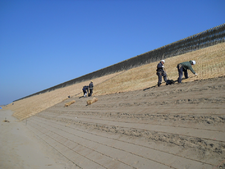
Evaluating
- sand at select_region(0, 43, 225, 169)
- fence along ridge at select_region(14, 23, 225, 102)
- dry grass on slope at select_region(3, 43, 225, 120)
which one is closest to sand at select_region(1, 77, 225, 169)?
sand at select_region(0, 43, 225, 169)

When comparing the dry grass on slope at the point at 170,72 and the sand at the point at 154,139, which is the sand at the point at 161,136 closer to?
the sand at the point at 154,139

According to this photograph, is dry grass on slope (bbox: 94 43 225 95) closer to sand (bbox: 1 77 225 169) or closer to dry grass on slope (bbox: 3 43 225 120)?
dry grass on slope (bbox: 3 43 225 120)

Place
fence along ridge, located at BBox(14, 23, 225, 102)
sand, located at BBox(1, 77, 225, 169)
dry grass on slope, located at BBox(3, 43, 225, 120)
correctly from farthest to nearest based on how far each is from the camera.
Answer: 1. fence along ridge, located at BBox(14, 23, 225, 102)
2. dry grass on slope, located at BBox(3, 43, 225, 120)
3. sand, located at BBox(1, 77, 225, 169)

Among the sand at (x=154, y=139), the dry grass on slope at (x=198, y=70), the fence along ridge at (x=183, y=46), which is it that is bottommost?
the sand at (x=154, y=139)

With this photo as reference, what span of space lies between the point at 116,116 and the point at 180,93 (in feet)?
10.1

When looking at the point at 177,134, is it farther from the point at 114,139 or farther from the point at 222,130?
the point at 114,139

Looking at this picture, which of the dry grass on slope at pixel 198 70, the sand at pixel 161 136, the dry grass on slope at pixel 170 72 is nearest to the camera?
the sand at pixel 161 136

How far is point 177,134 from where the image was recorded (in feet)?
16.2

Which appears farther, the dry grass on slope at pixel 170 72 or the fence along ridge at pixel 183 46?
the fence along ridge at pixel 183 46

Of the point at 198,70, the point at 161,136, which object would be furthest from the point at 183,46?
the point at 161,136

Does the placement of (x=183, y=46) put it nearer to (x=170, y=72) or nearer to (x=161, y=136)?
(x=170, y=72)

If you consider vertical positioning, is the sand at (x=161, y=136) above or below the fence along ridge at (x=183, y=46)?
below

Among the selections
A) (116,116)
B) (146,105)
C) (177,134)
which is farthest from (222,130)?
(116,116)

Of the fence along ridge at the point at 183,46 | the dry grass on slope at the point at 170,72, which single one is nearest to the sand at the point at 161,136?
the dry grass on slope at the point at 170,72
